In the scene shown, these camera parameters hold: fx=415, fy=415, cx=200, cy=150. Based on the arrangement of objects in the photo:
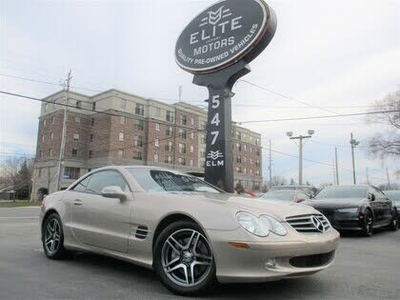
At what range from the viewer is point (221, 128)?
11.4 metres

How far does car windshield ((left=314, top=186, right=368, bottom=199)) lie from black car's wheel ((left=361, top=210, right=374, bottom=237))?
0.67 metres

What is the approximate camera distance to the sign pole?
11219 millimetres

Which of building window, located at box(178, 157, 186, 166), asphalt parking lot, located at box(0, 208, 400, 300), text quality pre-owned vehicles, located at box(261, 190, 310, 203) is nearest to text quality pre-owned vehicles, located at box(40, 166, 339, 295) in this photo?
asphalt parking lot, located at box(0, 208, 400, 300)

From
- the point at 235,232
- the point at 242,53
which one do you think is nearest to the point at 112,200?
the point at 235,232

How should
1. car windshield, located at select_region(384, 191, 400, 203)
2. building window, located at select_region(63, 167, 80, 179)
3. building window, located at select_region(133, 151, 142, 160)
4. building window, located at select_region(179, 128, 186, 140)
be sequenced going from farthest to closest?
building window, located at select_region(179, 128, 186, 140) < building window, located at select_region(133, 151, 142, 160) < building window, located at select_region(63, 167, 80, 179) < car windshield, located at select_region(384, 191, 400, 203)

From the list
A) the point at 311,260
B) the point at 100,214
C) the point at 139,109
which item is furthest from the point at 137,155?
the point at 311,260

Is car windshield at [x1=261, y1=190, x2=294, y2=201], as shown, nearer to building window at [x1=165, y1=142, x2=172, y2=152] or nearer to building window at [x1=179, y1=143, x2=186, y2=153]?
building window at [x1=165, y1=142, x2=172, y2=152]

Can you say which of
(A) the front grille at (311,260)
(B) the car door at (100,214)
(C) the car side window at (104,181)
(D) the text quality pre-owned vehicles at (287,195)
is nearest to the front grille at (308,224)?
(A) the front grille at (311,260)

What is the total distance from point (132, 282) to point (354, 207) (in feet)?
24.1

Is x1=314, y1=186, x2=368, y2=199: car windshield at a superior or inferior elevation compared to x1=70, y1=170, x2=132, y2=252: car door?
superior

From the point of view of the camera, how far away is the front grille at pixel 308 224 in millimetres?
4176

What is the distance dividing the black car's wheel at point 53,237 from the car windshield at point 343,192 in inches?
310

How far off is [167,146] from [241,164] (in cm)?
2092

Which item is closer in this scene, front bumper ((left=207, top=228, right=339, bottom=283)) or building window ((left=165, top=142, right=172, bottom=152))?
front bumper ((left=207, top=228, right=339, bottom=283))
